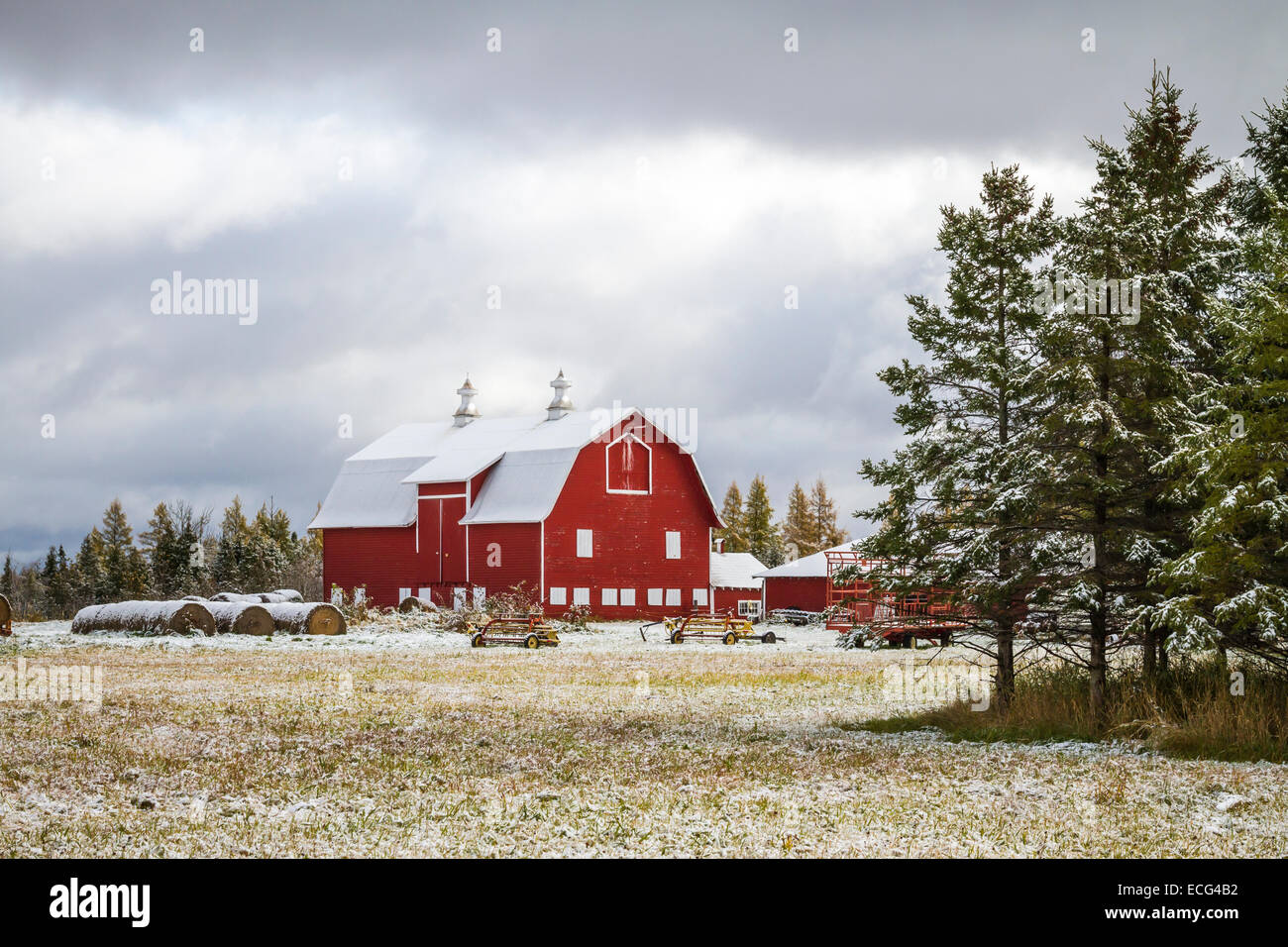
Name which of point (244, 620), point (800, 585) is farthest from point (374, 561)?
point (800, 585)

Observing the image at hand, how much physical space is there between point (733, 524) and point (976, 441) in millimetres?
78841

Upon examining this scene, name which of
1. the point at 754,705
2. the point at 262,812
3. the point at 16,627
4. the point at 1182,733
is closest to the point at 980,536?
the point at 1182,733

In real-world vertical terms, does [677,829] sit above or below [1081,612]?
below

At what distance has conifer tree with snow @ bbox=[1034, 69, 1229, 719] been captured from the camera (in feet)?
50.5

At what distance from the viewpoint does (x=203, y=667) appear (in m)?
26.8

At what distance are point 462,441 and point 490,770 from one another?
49.1m

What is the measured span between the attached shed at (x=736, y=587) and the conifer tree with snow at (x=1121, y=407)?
152 feet

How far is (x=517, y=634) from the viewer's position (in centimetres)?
4050

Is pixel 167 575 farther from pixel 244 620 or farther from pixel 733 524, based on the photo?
pixel 733 524

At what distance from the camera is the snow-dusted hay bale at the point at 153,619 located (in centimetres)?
3738

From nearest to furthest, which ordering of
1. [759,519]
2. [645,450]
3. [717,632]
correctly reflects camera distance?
[717,632] → [645,450] → [759,519]

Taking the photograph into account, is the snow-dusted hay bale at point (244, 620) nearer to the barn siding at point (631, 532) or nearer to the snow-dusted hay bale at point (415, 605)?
the snow-dusted hay bale at point (415, 605)
